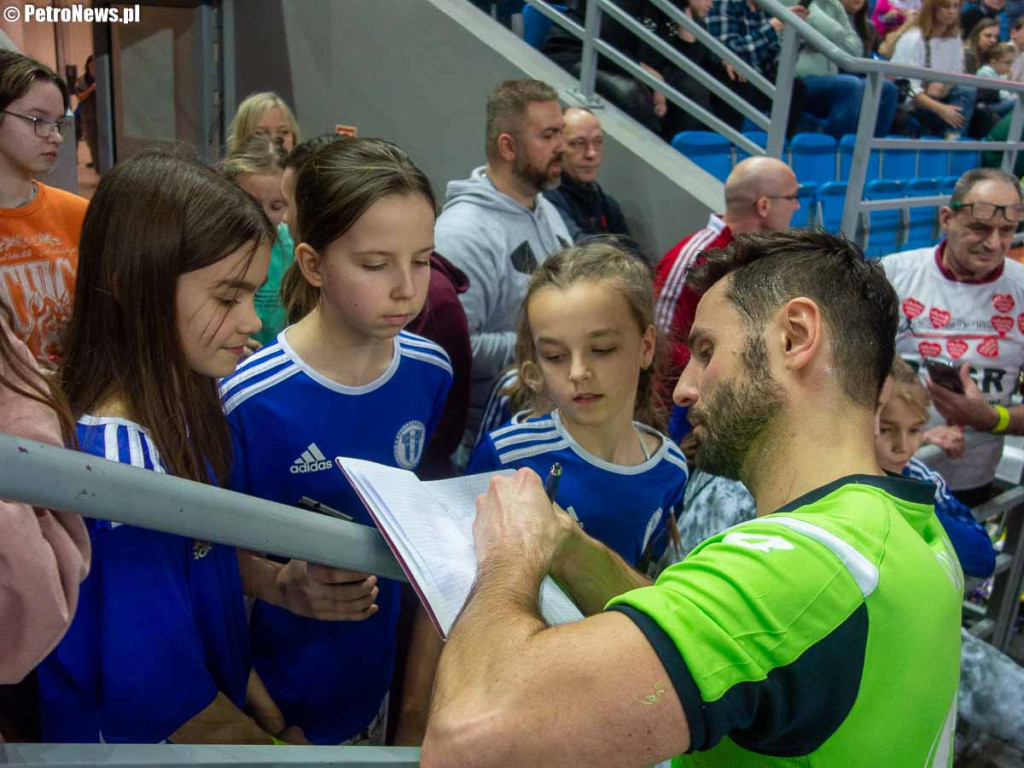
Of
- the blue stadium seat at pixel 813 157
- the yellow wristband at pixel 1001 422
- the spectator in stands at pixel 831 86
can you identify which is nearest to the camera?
the yellow wristband at pixel 1001 422

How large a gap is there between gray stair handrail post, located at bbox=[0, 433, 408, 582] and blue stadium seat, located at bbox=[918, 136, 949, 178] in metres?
7.23

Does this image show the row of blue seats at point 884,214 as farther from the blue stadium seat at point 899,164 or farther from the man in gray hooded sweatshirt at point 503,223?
the man in gray hooded sweatshirt at point 503,223

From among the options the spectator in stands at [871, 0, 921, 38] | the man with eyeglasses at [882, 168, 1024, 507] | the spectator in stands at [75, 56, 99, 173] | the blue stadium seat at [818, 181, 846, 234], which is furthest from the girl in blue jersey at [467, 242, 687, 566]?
the spectator in stands at [871, 0, 921, 38]

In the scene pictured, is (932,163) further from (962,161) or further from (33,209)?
(33,209)

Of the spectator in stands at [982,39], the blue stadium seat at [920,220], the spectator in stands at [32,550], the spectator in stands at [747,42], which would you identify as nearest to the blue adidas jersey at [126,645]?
the spectator in stands at [32,550]

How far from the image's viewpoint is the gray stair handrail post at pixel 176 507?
85cm

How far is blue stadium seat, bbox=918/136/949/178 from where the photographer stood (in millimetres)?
7391

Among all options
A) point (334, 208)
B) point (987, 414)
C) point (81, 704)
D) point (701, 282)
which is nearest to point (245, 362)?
point (334, 208)

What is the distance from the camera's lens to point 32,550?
97 centimetres

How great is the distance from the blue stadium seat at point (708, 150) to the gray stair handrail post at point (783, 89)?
933 mm

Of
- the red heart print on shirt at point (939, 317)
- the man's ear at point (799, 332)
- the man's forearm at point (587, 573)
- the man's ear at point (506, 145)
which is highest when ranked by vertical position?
the man's ear at point (799, 332)

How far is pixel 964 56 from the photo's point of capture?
26.2 feet

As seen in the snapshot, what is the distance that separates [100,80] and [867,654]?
7152 mm

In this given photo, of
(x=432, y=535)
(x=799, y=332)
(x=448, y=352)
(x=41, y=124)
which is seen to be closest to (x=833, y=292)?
(x=799, y=332)
